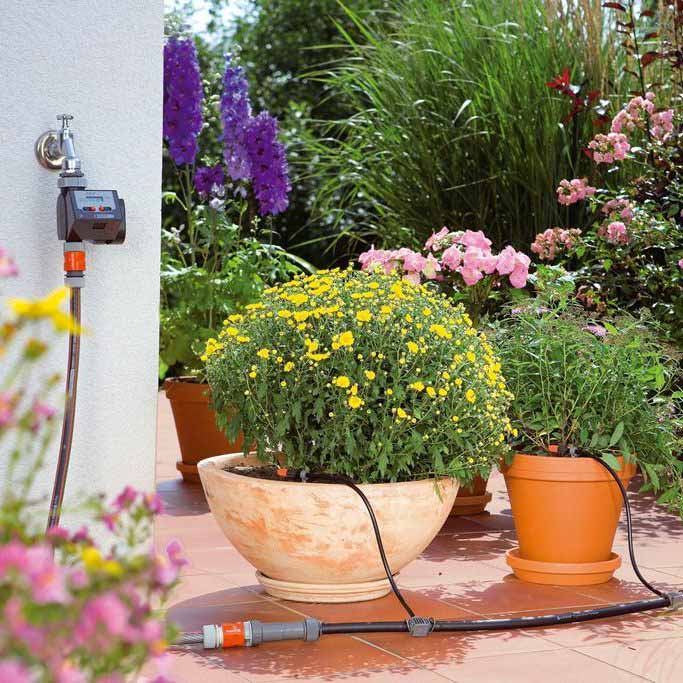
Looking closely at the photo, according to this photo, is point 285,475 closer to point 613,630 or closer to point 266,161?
point 613,630

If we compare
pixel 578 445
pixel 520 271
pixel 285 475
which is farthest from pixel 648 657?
pixel 520 271

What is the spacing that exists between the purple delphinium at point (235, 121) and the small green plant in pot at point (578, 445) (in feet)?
5.86

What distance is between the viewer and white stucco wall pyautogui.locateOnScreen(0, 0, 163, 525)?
93.9 inches

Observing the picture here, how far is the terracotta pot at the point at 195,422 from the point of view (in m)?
4.29

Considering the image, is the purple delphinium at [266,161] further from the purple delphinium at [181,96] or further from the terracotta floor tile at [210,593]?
the terracotta floor tile at [210,593]

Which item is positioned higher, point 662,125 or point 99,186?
point 662,125

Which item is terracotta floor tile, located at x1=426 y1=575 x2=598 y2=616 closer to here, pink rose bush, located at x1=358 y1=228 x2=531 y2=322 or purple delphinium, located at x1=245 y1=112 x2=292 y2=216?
pink rose bush, located at x1=358 y1=228 x2=531 y2=322

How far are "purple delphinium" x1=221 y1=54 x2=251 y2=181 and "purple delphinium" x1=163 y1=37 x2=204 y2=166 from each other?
13 cm

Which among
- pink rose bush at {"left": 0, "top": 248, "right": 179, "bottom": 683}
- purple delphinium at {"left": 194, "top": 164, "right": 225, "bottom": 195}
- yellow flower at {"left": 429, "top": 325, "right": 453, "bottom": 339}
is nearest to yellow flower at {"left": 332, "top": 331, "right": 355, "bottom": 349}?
yellow flower at {"left": 429, "top": 325, "right": 453, "bottom": 339}

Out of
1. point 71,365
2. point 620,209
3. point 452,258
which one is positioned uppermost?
point 620,209

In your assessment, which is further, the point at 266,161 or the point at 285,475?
the point at 266,161

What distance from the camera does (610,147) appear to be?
423 cm

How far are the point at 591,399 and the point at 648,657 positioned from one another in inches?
30.8

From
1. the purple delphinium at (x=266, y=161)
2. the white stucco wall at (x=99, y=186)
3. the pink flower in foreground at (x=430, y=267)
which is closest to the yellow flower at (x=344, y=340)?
the white stucco wall at (x=99, y=186)
